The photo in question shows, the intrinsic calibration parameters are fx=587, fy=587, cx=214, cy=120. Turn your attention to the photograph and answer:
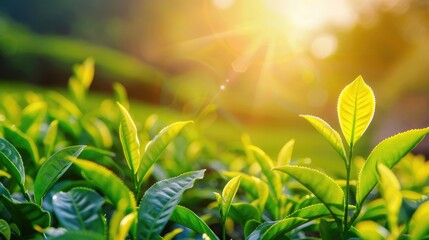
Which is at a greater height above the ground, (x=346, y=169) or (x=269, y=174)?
(x=346, y=169)

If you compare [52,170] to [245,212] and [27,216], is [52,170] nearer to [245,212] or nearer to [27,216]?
[27,216]

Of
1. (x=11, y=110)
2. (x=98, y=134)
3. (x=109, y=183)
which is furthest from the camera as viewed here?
(x=11, y=110)

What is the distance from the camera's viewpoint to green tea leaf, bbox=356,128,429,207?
122 cm

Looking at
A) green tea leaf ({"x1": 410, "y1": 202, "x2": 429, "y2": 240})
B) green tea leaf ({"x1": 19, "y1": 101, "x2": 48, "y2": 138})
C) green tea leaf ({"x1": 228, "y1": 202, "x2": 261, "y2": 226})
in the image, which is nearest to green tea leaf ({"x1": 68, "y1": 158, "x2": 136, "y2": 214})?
green tea leaf ({"x1": 228, "y1": 202, "x2": 261, "y2": 226})

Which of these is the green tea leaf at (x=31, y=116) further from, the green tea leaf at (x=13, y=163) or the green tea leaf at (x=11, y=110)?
the green tea leaf at (x=13, y=163)

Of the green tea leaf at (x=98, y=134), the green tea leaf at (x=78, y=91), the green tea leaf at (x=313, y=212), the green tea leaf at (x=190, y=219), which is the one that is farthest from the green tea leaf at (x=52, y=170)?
the green tea leaf at (x=78, y=91)

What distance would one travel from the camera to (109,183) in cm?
113

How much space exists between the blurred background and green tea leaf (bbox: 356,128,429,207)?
10369mm

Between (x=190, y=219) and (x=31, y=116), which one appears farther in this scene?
(x=31, y=116)

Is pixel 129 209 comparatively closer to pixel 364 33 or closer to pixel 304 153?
pixel 304 153

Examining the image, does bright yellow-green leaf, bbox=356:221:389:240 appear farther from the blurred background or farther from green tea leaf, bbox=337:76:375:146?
the blurred background

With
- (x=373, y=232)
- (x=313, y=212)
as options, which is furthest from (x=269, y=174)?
(x=373, y=232)

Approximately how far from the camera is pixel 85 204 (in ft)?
3.88

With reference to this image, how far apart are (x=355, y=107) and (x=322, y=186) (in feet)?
0.59
